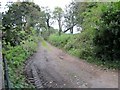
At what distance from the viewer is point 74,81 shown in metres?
7.75

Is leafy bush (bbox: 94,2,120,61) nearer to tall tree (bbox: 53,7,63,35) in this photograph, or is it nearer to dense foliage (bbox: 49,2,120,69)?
dense foliage (bbox: 49,2,120,69)

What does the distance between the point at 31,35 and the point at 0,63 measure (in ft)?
13.6

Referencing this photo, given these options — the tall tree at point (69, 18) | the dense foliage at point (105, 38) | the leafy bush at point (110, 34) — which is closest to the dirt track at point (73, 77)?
the dense foliage at point (105, 38)

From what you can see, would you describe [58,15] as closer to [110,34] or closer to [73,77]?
[110,34]

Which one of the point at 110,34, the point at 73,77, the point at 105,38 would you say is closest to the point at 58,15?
the point at 105,38

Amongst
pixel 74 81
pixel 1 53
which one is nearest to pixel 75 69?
pixel 74 81

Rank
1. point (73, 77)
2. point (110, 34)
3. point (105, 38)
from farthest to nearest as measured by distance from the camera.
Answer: point (105, 38) < point (110, 34) < point (73, 77)

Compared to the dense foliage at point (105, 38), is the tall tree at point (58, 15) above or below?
above

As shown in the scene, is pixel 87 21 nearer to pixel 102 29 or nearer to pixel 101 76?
pixel 102 29

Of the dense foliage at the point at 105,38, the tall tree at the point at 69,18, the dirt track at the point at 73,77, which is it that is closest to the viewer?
the dirt track at the point at 73,77

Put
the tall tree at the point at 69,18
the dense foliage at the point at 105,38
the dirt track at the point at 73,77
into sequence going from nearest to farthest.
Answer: the dirt track at the point at 73,77, the dense foliage at the point at 105,38, the tall tree at the point at 69,18

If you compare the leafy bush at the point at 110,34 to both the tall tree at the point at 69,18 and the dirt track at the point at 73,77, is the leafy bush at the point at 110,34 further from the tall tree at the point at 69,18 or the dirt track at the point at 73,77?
the tall tree at the point at 69,18

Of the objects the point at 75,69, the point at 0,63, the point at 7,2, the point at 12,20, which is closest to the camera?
the point at 0,63

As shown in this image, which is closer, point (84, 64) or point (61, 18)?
point (84, 64)
